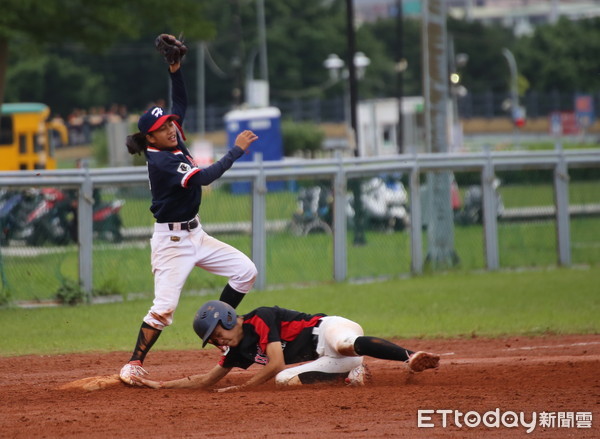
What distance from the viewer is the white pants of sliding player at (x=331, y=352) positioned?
8023 millimetres

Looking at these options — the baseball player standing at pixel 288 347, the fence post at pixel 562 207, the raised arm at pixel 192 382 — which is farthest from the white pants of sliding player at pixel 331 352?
the fence post at pixel 562 207

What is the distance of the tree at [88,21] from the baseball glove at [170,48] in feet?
40.1

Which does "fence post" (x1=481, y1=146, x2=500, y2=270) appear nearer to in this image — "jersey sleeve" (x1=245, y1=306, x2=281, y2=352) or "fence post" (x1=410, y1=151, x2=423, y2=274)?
"fence post" (x1=410, y1=151, x2=423, y2=274)

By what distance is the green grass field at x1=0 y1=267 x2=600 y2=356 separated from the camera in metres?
11.9

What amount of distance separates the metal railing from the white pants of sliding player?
6.38 m

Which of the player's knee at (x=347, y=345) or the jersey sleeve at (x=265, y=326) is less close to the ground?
the jersey sleeve at (x=265, y=326)

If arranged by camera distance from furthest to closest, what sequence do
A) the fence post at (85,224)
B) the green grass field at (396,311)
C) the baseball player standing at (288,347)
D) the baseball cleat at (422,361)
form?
the fence post at (85,224) → the green grass field at (396,311) → the baseball player standing at (288,347) → the baseball cleat at (422,361)

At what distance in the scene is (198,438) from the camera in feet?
21.1

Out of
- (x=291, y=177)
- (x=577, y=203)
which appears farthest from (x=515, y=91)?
(x=291, y=177)

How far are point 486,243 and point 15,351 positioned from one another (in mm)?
9036

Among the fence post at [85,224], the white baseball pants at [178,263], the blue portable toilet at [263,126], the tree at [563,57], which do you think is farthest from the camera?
the tree at [563,57]

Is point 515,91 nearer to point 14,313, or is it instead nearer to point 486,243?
point 486,243

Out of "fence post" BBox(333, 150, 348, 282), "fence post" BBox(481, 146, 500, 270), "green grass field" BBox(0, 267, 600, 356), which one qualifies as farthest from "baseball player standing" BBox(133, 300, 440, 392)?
"fence post" BBox(481, 146, 500, 270)

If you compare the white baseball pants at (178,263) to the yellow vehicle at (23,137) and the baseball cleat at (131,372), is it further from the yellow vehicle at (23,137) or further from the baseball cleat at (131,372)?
the yellow vehicle at (23,137)
